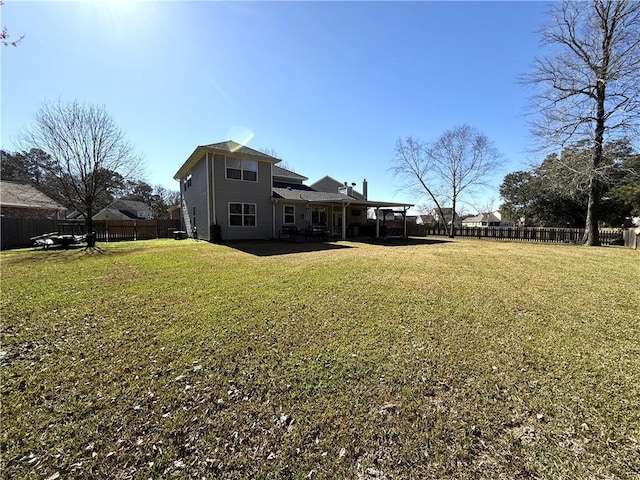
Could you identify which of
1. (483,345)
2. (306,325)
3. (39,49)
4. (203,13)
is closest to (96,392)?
(306,325)

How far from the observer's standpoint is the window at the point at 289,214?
56.7 ft

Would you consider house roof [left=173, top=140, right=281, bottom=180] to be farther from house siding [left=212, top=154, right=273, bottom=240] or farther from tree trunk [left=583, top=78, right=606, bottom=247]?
tree trunk [left=583, top=78, right=606, bottom=247]

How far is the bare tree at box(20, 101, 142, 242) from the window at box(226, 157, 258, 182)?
6262 mm

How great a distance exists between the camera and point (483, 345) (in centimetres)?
347

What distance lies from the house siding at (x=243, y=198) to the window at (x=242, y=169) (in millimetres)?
218

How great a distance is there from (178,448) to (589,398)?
352 cm

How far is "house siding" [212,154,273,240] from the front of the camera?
48.0 ft

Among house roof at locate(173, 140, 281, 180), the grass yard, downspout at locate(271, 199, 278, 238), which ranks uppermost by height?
house roof at locate(173, 140, 281, 180)

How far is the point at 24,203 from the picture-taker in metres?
19.5

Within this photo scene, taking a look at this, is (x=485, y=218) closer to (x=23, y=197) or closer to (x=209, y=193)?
(x=209, y=193)

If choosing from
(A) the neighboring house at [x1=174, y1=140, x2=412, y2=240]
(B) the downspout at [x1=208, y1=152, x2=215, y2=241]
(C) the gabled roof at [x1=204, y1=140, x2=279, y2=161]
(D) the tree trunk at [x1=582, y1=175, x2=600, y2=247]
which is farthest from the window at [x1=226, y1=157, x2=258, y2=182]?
(D) the tree trunk at [x1=582, y1=175, x2=600, y2=247]

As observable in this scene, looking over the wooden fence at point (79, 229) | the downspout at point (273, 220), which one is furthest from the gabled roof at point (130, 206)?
the downspout at point (273, 220)

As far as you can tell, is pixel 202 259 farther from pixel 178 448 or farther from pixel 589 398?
pixel 589 398

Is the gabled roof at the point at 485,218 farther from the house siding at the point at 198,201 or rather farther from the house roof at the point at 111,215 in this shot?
the house roof at the point at 111,215
